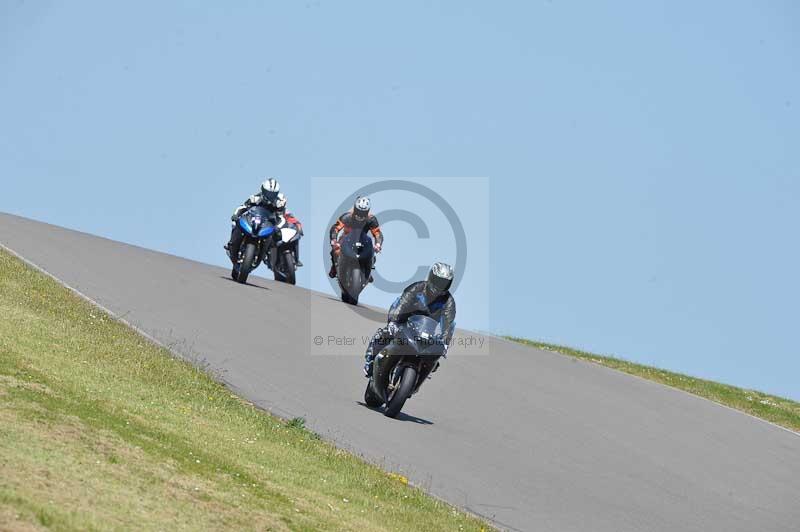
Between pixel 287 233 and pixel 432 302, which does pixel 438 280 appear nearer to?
pixel 432 302

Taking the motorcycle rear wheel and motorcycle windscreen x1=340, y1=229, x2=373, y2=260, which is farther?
motorcycle windscreen x1=340, y1=229, x2=373, y2=260

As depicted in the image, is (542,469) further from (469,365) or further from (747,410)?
(747,410)

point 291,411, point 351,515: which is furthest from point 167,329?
point 351,515

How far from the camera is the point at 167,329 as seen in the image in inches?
761

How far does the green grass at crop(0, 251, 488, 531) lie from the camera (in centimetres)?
889

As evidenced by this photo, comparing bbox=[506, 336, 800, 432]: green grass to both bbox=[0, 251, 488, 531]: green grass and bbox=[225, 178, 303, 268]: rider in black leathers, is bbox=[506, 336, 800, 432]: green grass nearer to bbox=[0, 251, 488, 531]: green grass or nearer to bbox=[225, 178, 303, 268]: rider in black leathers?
bbox=[225, 178, 303, 268]: rider in black leathers

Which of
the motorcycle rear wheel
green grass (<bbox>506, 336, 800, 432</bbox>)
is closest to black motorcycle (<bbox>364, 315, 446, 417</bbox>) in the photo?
the motorcycle rear wheel

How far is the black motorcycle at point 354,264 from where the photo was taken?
28516 millimetres

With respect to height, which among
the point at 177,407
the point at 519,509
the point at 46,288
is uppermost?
the point at 46,288

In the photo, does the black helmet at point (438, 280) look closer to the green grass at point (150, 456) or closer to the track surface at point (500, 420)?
the track surface at point (500, 420)

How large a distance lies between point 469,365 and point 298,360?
4704mm

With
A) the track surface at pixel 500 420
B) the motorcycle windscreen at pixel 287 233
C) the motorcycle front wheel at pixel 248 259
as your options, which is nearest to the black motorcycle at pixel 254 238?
the motorcycle front wheel at pixel 248 259

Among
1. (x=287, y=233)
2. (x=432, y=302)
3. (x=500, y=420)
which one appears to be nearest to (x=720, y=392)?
(x=287, y=233)

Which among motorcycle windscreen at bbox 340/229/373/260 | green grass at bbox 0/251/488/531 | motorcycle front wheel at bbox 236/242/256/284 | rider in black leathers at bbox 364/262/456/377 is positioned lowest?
green grass at bbox 0/251/488/531
